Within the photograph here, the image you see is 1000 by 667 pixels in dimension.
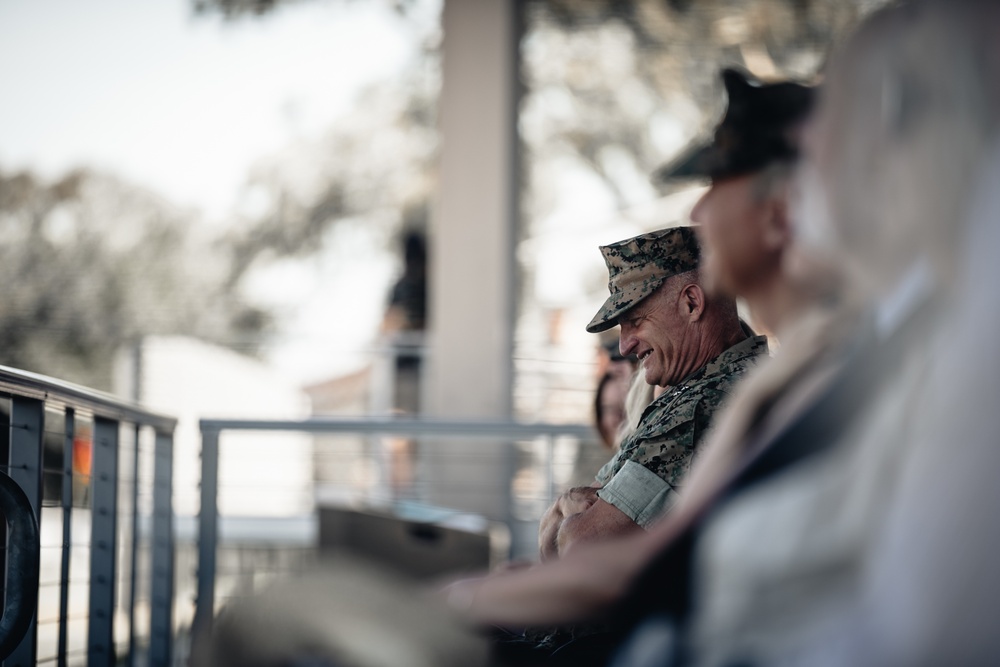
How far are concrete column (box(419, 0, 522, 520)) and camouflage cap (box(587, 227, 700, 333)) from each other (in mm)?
4360

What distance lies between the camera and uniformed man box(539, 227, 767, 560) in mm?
1805

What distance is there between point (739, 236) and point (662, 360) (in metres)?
0.84

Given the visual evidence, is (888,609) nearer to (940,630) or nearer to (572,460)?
(940,630)

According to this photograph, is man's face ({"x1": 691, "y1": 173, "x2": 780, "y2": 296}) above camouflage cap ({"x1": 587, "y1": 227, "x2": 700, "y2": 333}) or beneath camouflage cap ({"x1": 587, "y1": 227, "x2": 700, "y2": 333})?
beneath

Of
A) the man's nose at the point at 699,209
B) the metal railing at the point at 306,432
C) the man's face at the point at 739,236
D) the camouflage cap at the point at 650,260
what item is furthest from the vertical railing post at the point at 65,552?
the man's face at the point at 739,236

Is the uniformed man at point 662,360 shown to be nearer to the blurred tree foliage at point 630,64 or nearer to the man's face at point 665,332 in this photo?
the man's face at point 665,332

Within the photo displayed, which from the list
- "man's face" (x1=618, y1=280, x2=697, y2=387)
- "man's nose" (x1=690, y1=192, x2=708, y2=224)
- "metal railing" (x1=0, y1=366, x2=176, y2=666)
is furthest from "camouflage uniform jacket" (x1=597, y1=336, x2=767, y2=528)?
"metal railing" (x1=0, y1=366, x2=176, y2=666)

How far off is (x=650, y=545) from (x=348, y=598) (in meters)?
0.32

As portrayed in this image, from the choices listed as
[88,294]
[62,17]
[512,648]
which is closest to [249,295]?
[88,294]

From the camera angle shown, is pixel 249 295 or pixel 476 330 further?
pixel 249 295

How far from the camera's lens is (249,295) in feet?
47.8

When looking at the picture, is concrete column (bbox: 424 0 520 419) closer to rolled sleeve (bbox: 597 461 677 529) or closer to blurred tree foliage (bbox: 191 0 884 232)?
blurred tree foliage (bbox: 191 0 884 232)

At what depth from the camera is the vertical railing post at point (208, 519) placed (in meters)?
3.71

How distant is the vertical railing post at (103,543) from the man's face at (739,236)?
2.06 m
